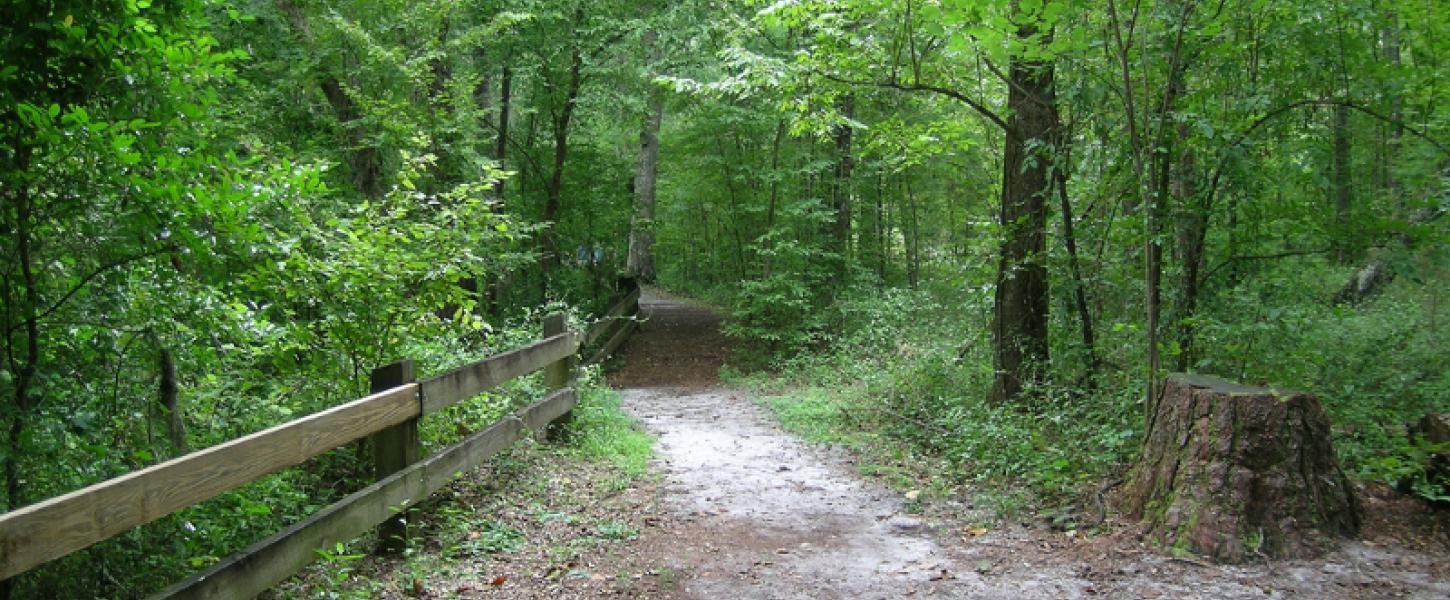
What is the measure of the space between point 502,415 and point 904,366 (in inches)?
204

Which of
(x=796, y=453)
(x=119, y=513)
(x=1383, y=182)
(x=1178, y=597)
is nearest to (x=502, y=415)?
(x=796, y=453)

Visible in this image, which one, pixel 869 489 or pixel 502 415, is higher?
pixel 502 415

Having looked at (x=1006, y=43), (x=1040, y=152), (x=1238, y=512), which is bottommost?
(x=1238, y=512)

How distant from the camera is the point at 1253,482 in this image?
14.6 feet

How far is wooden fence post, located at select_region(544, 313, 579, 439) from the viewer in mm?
7641

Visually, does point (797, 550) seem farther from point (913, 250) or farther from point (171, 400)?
point (913, 250)

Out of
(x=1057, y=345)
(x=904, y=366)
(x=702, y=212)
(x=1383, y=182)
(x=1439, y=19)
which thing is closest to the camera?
(x=1439, y=19)

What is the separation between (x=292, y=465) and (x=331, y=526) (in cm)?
41

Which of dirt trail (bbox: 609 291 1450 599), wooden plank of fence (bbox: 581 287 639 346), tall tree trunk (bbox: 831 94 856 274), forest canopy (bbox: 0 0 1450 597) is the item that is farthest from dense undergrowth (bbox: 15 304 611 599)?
tall tree trunk (bbox: 831 94 856 274)

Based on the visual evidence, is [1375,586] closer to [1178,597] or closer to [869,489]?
[1178,597]

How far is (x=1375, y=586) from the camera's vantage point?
13.0 ft

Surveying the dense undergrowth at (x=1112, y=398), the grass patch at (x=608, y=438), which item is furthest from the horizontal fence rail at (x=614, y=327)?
the dense undergrowth at (x=1112, y=398)

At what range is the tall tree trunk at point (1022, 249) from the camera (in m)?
7.41

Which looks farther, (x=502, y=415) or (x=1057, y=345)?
(x=1057, y=345)
